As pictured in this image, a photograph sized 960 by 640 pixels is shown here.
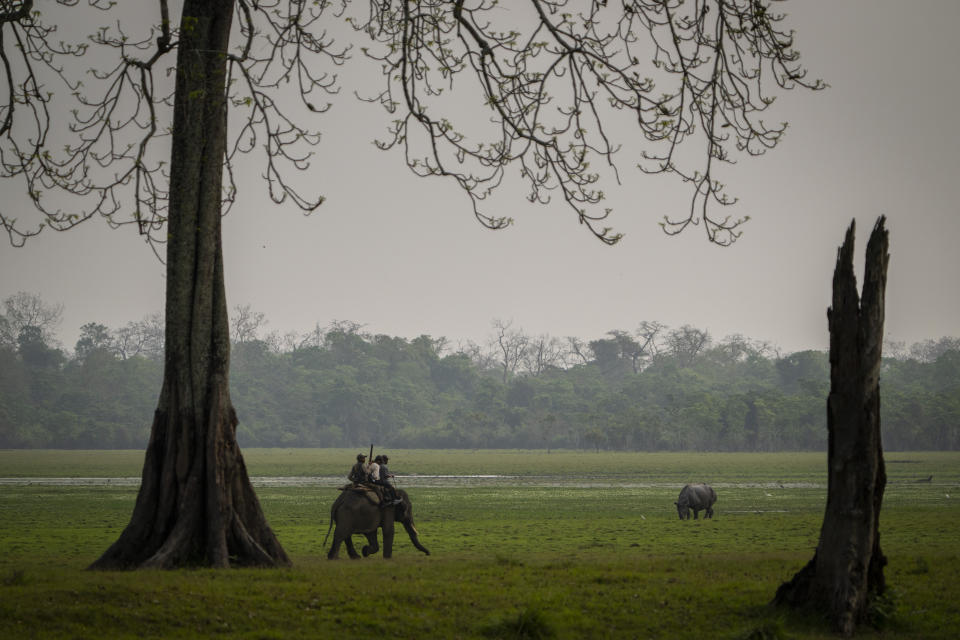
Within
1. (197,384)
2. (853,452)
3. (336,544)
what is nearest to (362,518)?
(336,544)

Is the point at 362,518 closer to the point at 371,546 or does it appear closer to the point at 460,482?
the point at 371,546

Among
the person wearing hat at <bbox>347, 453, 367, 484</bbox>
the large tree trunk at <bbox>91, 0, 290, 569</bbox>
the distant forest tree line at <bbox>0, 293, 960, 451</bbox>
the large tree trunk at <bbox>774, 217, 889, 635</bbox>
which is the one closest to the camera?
the large tree trunk at <bbox>774, 217, 889, 635</bbox>

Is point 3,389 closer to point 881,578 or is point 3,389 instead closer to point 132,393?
point 132,393

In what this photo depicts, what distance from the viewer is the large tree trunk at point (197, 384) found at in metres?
15.0

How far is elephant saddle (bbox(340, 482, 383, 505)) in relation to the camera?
18594 mm

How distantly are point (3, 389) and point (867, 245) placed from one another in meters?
133

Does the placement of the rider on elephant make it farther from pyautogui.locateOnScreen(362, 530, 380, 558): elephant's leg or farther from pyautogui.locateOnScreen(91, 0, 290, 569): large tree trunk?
pyautogui.locateOnScreen(91, 0, 290, 569): large tree trunk

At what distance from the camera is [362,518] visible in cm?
1878

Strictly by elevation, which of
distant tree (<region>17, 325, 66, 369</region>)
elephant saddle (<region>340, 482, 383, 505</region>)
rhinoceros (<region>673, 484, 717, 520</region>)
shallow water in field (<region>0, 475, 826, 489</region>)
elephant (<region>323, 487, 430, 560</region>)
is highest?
distant tree (<region>17, 325, 66, 369</region>)

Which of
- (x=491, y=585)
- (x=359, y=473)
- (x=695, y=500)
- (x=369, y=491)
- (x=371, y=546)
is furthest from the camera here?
(x=695, y=500)

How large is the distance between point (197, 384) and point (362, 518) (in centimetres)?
459

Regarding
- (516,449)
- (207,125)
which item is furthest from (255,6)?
(516,449)

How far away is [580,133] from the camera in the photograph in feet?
52.7

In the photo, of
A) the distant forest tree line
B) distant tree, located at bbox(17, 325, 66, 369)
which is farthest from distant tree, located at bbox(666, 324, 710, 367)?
distant tree, located at bbox(17, 325, 66, 369)
